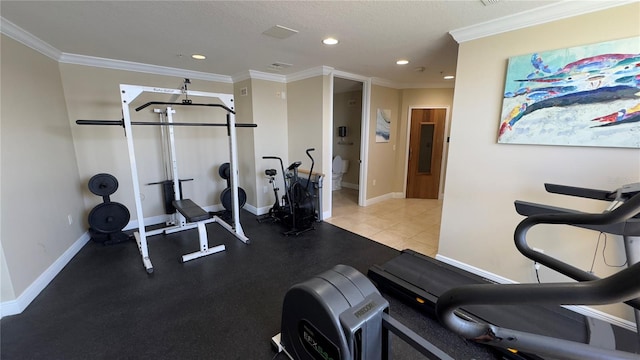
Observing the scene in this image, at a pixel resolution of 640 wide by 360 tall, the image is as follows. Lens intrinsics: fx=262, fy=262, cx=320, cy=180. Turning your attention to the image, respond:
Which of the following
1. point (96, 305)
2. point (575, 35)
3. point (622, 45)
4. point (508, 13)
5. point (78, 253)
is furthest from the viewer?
point (78, 253)

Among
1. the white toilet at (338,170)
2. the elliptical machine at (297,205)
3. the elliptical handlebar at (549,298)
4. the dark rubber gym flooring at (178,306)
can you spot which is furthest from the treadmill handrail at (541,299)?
the white toilet at (338,170)

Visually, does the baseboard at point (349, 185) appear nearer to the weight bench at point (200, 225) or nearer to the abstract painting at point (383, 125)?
the abstract painting at point (383, 125)

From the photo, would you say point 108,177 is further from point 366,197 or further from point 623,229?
point 623,229

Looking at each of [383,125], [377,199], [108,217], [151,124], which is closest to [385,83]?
[383,125]

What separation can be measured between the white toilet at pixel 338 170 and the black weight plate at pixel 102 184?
4.28 metres

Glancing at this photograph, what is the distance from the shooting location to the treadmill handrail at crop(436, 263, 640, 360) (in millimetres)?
488

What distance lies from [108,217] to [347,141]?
17.2 ft

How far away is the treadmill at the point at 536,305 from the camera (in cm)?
122

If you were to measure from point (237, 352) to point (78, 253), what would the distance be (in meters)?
2.81

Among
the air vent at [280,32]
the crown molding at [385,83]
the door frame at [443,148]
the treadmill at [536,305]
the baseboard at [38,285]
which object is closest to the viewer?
the treadmill at [536,305]

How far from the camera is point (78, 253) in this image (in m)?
3.25

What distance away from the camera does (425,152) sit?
18.9 feet

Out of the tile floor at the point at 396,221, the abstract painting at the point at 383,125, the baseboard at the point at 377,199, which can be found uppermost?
the abstract painting at the point at 383,125

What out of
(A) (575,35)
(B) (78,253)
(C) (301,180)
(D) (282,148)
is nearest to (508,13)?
(A) (575,35)
